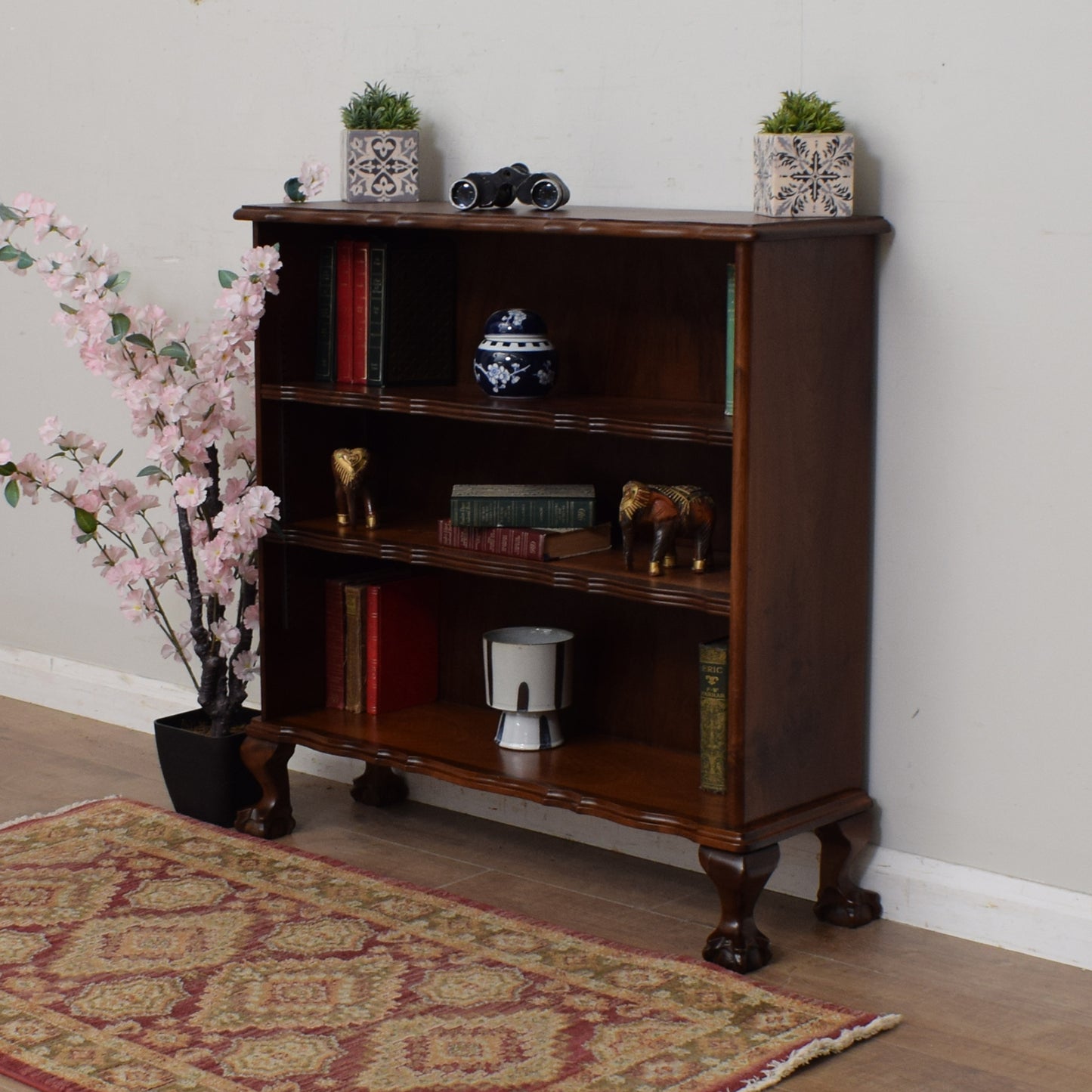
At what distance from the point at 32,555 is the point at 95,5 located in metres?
1.35

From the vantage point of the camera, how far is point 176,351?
3109 mm

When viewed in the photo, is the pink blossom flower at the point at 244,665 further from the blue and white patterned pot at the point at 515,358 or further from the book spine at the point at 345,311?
the blue and white patterned pot at the point at 515,358

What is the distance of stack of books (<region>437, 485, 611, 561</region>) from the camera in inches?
112

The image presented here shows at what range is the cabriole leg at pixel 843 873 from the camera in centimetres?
280

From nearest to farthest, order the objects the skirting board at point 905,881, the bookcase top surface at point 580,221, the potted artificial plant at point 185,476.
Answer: the bookcase top surface at point 580,221, the skirting board at point 905,881, the potted artificial plant at point 185,476

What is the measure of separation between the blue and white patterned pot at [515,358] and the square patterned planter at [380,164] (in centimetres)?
40

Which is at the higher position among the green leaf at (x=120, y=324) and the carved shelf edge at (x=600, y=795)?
the green leaf at (x=120, y=324)

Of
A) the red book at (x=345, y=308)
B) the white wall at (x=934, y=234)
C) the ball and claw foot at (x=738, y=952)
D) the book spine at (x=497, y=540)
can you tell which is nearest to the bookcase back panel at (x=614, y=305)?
the white wall at (x=934, y=234)

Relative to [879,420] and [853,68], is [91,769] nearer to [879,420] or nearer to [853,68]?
[879,420]

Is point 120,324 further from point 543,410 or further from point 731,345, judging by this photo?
point 731,345

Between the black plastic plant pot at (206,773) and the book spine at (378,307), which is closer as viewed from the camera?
the book spine at (378,307)

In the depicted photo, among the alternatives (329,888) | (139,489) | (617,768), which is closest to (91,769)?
(139,489)

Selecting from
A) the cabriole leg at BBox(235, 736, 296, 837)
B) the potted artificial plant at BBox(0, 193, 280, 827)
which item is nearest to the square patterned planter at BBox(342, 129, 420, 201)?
the potted artificial plant at BBox(0, 193, 280, 827)

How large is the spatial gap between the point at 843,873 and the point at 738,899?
0.29 metres
